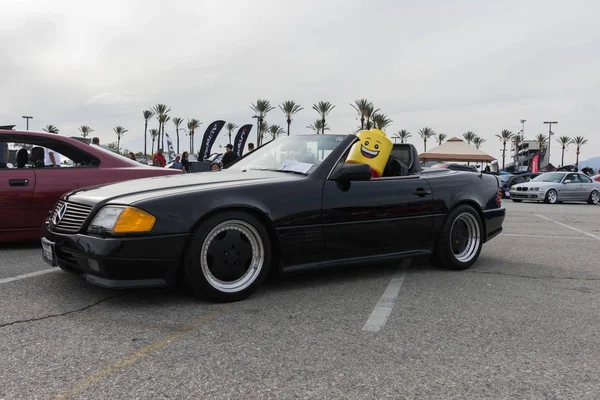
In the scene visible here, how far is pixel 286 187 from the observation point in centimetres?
382

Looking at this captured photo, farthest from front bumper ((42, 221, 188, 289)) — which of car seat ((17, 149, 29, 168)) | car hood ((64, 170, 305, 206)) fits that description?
car seat ((17, 149, 29, 168))

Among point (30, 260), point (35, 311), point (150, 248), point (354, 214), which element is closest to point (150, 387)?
point (150, 248)

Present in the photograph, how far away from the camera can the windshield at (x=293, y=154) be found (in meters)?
4.26

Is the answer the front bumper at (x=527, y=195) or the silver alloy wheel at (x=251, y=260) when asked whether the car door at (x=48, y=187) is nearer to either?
the silver alloy wheel at (x=251, y=260)

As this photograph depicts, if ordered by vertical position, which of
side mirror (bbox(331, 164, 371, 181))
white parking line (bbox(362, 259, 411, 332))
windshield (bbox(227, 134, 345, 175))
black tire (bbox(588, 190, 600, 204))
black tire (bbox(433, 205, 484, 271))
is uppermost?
windshield (bbox(227, 134, 345, 175))

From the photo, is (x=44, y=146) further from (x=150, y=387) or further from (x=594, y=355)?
(x=594, y=355)

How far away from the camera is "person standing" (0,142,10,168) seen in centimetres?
559

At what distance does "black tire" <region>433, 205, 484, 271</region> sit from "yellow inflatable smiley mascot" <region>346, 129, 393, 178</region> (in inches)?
33.1

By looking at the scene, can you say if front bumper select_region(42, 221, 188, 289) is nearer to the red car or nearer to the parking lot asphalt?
the parking lot asphalt

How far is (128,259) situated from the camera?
321cm

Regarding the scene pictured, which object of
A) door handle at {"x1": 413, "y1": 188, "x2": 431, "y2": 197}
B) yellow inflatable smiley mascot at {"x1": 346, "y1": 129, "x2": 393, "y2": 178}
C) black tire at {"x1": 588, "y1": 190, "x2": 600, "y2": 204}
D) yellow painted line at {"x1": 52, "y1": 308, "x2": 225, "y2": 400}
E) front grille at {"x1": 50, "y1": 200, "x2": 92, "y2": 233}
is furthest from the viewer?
black tire at {"x1": 588, "y1": 190, "x2": 600, "y2": 204}

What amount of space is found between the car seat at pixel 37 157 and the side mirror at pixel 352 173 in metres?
3.50

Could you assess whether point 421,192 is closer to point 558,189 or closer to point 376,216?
point 376,216

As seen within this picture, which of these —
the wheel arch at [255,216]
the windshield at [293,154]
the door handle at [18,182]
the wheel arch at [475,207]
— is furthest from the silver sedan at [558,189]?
the door handle at [18,182]
